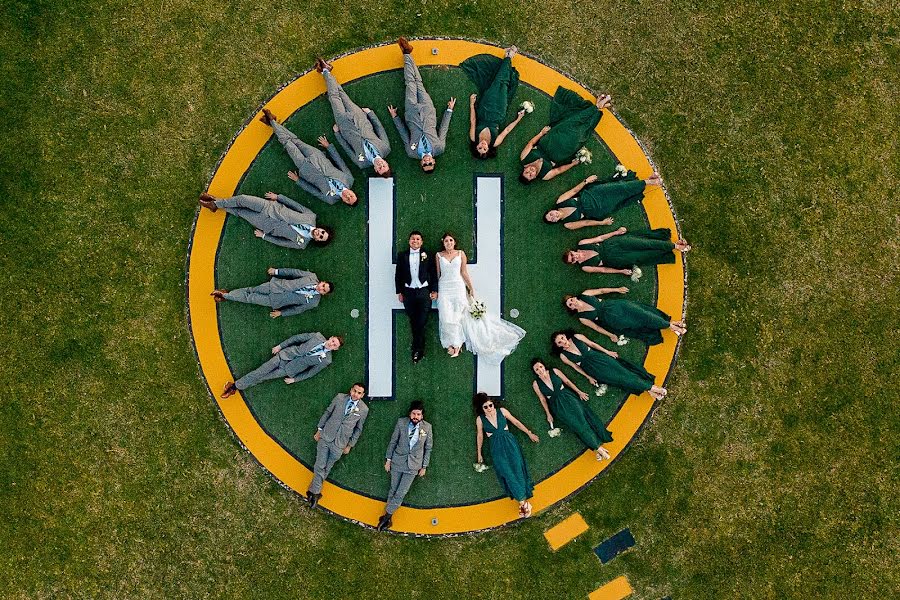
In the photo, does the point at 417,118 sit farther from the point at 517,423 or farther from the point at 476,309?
the point at 517,423

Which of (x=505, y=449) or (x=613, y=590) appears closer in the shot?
(x=505, y=449)

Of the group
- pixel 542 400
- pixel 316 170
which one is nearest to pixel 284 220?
pixel 316 170

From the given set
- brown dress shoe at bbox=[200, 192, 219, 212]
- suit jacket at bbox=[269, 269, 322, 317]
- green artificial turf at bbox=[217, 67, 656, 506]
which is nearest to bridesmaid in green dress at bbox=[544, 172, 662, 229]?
green artificial turf at bbox=[217, 67, 656, 506]

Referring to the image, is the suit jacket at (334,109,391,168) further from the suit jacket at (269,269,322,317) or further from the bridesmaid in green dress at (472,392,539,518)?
the bridesmaid in green dress at (472,392,539,518)

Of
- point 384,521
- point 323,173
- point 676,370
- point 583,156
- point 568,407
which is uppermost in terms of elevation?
point 583,156

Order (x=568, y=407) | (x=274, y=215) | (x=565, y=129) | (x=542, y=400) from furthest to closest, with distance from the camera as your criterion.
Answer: (x=542, y=400) → (x=565, y=129) → (x=568, y=407) → (x=274, y=215)

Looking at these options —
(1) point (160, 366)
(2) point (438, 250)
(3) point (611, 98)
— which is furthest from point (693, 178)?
(1) point (160, 366)
